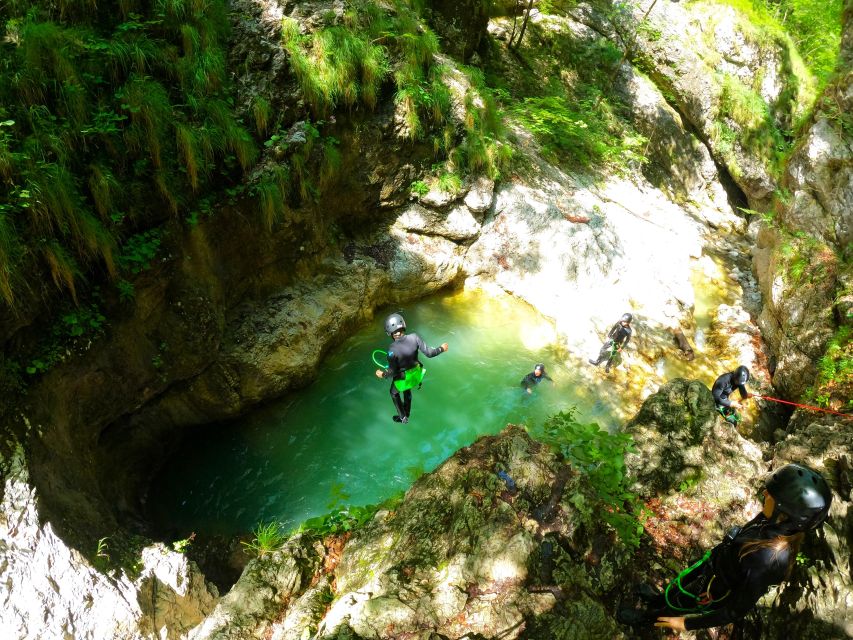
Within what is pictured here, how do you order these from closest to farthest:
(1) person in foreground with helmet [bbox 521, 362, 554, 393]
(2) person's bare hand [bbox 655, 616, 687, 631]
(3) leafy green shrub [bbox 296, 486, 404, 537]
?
1. (2) person's bare hand [bbox 655, 616, 687, 631]
2. (3) leafy green shrub [bbox 296, 486, 404, 537]
3. (1) person in foreground with helmet [bbox 521, 362, 554, 393]

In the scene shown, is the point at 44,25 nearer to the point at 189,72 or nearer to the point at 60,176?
the point at 189,72

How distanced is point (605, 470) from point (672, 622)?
4.32 feet

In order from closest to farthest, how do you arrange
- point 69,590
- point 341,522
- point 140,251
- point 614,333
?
point 69,590
point 341,522
point 140,251
point 614,333

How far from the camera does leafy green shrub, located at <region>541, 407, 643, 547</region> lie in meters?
3.87

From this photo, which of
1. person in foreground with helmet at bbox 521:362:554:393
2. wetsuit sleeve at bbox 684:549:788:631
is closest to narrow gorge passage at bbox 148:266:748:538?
person in foreground with helmet at bbox 521:362:554:393

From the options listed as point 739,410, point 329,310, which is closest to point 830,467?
point 739,410

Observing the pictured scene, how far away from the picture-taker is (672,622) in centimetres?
306

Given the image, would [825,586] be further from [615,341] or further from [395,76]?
[395,76]

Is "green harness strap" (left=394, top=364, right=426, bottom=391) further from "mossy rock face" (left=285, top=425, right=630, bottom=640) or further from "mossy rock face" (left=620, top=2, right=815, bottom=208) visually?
"mossy rock face" (left=620, top=2, right=815, bottom=208)

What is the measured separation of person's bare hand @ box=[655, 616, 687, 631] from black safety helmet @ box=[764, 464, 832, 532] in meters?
1.03

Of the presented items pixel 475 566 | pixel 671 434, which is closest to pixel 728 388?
pixel 671 434

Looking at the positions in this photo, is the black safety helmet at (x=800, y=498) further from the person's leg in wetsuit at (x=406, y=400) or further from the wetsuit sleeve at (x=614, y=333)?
the wetsuit sleeve at (x=614, y=333)

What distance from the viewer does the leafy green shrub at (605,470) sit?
3.87 metres

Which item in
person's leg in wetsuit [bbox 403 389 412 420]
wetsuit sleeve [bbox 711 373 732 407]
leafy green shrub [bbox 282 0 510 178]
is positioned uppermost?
leafy green shrub [bbox 282 0 510 178]
